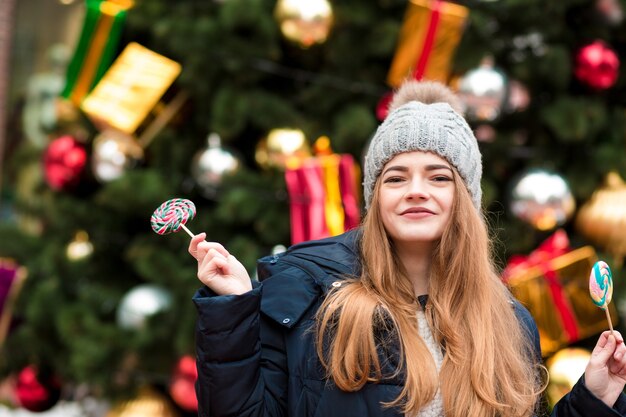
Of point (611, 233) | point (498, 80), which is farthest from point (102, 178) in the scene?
point (611, 233)

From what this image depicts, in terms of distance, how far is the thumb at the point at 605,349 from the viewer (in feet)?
7.84

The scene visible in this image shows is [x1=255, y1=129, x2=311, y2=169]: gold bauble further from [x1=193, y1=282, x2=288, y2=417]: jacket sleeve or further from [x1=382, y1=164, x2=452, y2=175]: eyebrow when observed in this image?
[x1=193, y1=282, x2=288, y2=417]: jacket sleeve

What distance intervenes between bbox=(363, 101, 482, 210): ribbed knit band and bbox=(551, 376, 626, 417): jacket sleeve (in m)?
0.50

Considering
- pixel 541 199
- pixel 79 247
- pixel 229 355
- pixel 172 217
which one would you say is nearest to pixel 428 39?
pixel 541 199

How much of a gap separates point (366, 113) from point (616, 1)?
133 centimetres

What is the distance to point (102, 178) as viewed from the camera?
5.10 metres

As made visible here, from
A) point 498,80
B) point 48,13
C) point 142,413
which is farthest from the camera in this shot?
point 48,13

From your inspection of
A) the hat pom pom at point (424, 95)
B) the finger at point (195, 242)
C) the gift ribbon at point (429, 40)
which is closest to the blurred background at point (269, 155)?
the gift ribbon at point (429, 40)

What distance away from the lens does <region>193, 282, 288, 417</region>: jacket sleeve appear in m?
2.27

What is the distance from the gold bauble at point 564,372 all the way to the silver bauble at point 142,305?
5.74 feet

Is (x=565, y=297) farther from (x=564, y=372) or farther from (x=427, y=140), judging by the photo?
(x=427, y=140)

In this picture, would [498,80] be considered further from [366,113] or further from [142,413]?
[142,413]

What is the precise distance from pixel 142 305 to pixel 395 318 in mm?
2564

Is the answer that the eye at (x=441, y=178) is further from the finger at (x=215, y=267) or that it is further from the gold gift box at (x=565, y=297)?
the gold gift box at (x=565, y=297)
